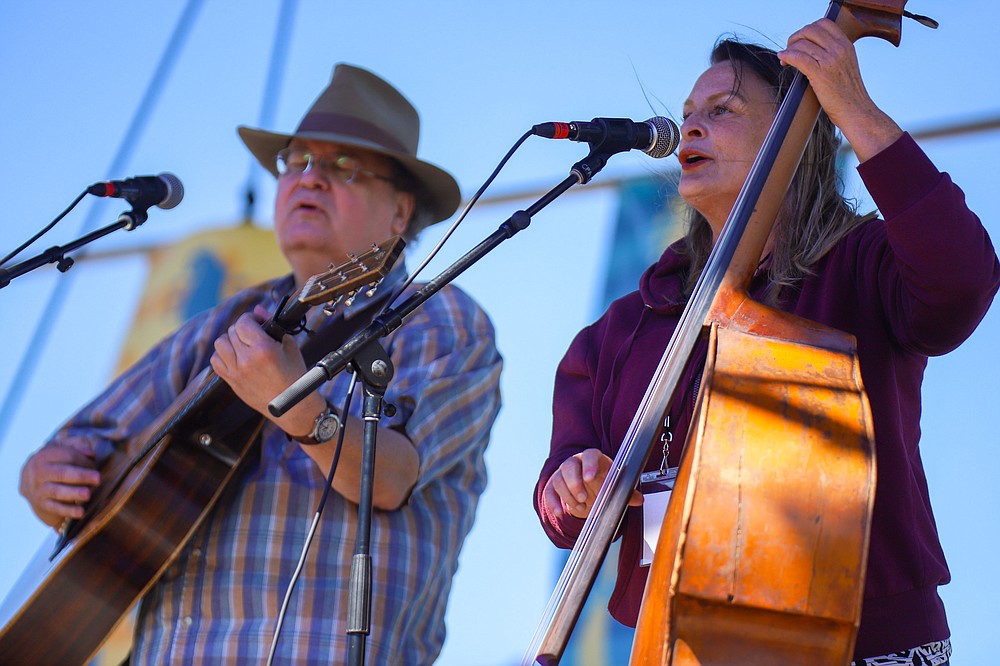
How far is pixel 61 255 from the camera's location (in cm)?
204

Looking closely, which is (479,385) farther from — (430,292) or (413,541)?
(430,292)

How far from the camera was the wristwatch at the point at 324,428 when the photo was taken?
211 centimetres

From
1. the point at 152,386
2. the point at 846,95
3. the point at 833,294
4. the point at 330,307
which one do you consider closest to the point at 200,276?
the point at 152,386

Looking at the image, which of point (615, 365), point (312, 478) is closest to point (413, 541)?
point (312, 478)

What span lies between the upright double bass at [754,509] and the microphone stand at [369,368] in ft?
1.22

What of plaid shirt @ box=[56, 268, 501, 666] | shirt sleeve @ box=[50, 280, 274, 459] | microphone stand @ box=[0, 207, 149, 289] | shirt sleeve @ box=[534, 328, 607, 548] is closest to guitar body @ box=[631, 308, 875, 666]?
shirt sleeve @ box=[534, 328, 607, 548]

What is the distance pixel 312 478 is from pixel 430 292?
0.78 metres

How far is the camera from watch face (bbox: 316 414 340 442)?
2113 mm

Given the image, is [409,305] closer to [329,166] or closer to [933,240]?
[933,240]

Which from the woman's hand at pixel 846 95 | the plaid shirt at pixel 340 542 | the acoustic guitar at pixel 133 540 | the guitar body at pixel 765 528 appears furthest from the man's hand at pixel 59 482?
the woman's hand at pixel 846 95

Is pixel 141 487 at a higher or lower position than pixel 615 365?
lower

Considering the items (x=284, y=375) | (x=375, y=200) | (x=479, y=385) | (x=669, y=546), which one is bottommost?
(x=669, y=546)

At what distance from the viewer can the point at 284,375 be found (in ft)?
6.97

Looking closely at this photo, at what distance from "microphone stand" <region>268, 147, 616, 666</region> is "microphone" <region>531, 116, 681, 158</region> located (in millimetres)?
41
